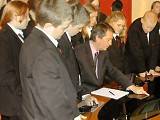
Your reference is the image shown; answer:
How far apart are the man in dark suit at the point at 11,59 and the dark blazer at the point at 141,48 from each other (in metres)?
1.86

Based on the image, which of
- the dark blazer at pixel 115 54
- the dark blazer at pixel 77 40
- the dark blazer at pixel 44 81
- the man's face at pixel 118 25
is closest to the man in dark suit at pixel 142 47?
the dark blazer at pixel 115 54

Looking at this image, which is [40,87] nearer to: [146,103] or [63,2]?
[63,2]

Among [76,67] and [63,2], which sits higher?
[63,2]

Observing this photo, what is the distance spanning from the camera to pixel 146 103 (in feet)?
9.45

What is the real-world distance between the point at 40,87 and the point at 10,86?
101 centimetres

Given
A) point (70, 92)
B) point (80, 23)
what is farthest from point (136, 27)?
point (70, 92)

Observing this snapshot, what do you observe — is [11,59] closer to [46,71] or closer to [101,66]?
[101,66]

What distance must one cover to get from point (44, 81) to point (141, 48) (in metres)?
2.77

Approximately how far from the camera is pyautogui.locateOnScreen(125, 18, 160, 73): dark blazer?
451 centimetres

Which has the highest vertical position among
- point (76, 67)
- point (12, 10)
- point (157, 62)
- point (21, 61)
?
point (12, 10)

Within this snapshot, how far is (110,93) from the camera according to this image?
3158 millimetres

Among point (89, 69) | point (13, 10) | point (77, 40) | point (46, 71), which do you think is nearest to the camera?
point (46, 71)

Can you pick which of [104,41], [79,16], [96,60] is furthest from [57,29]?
[96,60]

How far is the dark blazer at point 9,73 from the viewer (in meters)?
2.94
